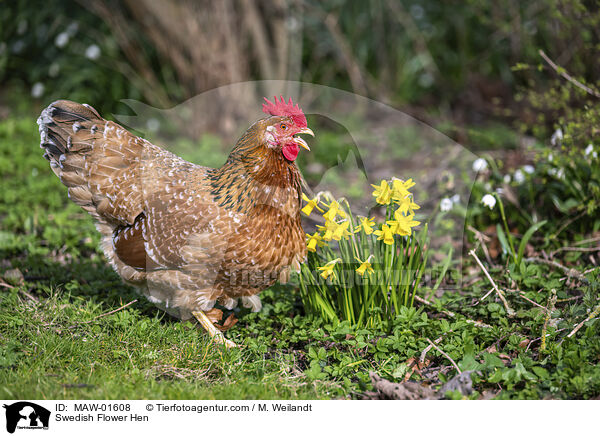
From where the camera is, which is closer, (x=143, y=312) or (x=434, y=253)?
(x=143, y=312)

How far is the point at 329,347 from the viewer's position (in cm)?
324

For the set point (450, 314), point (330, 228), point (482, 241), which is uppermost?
point (330, 228)

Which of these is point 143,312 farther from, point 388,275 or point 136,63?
point 136,63

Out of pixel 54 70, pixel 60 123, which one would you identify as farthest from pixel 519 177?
pixel 54 70

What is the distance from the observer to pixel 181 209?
123 inches

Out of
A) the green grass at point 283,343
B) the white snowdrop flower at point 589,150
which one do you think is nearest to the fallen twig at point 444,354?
the green grass at point 283,343

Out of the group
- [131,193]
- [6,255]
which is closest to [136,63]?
[6,255]

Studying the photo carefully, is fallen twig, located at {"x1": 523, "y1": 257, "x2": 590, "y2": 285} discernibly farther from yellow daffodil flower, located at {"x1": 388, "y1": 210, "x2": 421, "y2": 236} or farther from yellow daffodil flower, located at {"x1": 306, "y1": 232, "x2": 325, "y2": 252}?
yellow daffodil flower, located at {"x1": 306, "y1": 232, "x2": 325, "y2": 252}

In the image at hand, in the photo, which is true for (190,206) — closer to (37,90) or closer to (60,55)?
(37,90)

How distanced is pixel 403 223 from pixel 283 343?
99cm

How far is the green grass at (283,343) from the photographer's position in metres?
2.75

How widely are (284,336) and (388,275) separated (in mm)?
721
